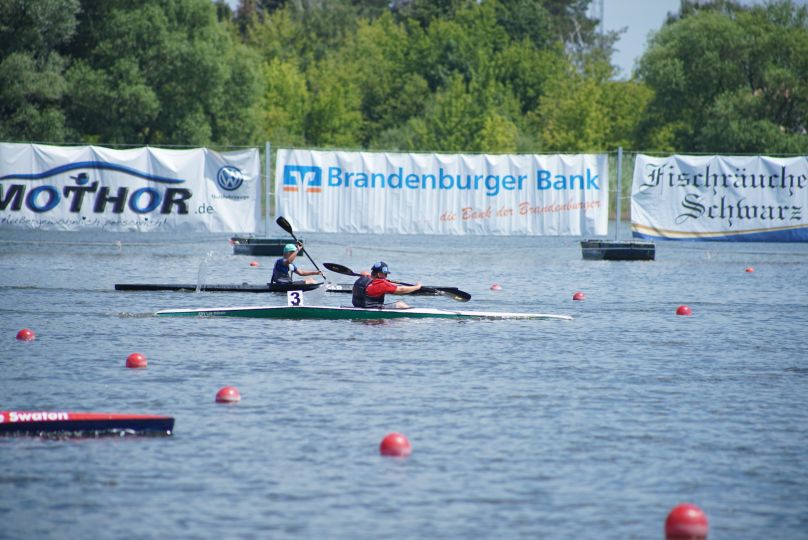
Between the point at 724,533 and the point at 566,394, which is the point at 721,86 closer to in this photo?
the point at 566,394

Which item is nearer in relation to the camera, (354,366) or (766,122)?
(354,366)

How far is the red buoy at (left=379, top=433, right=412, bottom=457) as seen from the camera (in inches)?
523

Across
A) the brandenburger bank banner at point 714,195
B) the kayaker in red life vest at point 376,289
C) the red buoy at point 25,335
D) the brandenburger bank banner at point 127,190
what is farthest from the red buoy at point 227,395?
the brandenburger bank banner at point 714,195

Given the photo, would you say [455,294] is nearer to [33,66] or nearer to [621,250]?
[621,250]

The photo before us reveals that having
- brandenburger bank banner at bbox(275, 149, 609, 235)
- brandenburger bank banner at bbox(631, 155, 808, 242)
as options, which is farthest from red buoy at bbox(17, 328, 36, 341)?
brandenburger bank banner at bbox(631, 155, 808, 242)

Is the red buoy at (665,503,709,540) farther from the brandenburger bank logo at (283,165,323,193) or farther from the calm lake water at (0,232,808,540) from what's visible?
the brandenburger bank logo at (283,165,323,193)

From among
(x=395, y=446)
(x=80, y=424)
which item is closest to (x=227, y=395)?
(x=80, y=424)

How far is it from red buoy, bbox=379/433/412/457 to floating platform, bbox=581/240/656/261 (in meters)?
25.5

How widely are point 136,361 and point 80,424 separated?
15.2ft

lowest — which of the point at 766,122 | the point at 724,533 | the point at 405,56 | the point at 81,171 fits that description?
the point at 724,533

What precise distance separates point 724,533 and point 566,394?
20.0 ft

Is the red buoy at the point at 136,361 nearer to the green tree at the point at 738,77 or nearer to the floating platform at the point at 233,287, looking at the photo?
the floating platform at the point at 233,287

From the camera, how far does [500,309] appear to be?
26734 mm

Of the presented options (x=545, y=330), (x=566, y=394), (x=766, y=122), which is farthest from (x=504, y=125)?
(x=566, y=394)
